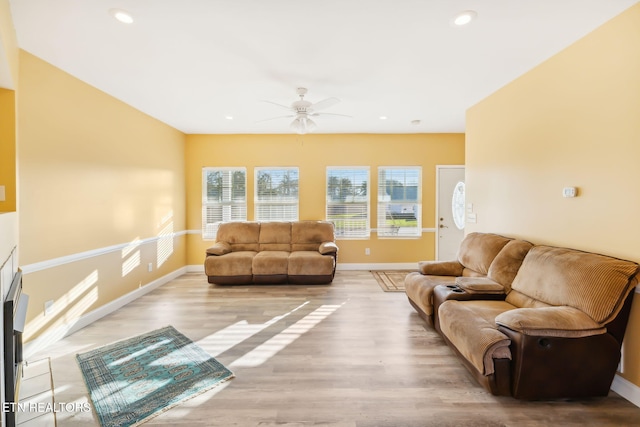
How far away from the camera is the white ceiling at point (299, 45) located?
2.06 m

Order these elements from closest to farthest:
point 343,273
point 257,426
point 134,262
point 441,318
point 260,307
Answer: point 257,426, point 441,318, point 260,307, point 134,262, point 343,273

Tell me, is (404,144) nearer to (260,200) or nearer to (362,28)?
(260,200)

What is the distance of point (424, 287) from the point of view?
3.15 meters

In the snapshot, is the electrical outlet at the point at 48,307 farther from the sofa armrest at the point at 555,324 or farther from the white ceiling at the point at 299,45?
the sofa armrest at the point at 555,324

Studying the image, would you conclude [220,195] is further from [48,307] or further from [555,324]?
[555,324]

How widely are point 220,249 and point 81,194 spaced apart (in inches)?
85.9

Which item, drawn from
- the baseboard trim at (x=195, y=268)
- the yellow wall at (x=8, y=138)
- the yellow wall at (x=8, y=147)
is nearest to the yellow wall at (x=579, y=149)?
the yellow wall at (x=8, y=138)

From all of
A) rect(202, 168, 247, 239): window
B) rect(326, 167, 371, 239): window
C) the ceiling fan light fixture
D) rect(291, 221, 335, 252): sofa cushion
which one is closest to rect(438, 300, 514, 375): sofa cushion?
the ceiling fan light fixture

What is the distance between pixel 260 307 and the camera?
385 cm

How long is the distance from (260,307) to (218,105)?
9.58ft

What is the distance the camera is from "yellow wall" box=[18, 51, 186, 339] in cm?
268

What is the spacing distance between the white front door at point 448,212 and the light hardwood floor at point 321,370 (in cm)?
249

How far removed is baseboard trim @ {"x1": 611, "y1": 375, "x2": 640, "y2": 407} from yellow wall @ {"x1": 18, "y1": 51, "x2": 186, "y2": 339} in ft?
16.4

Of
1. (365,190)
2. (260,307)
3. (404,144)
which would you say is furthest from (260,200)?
(404,144)
